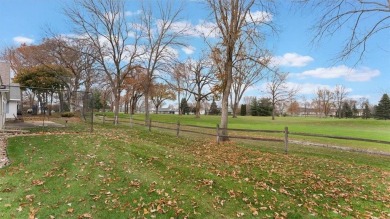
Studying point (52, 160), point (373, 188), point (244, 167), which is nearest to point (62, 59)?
point (52, 160)

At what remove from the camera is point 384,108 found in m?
66.9

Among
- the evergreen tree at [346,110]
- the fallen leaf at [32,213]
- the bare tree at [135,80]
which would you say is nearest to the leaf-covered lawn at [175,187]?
the fallen leaf at [32,213]

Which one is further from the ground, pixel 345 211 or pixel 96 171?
pixel 96 171

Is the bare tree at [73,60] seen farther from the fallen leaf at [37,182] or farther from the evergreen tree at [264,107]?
the evergreen tree at [264,107]

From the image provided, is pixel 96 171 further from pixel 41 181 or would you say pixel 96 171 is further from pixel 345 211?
pixel 345 211

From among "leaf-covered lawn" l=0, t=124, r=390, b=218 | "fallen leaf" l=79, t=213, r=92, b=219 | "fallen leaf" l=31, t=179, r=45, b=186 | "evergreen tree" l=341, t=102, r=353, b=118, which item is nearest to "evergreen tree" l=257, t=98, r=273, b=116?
"evergreen tree" l=341, t=102, r=353, b=118

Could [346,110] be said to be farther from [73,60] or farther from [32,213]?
[32,213]

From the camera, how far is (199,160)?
942 cm

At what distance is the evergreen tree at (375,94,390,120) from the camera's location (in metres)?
66.2

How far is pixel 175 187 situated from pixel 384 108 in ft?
250

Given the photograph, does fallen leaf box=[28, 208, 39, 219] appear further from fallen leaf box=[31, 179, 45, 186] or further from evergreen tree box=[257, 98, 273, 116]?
evergreen tree box=[257, 98, 273, 116]

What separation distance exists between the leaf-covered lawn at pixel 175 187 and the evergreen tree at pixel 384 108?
Answer: 68.9 m

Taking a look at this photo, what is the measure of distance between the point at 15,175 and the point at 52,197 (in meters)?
2.13

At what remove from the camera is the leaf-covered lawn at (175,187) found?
17.8 ft
